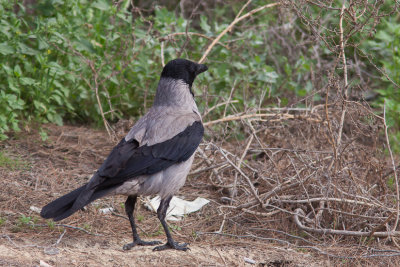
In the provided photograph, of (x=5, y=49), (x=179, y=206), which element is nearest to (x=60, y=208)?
(x=179, y=206)

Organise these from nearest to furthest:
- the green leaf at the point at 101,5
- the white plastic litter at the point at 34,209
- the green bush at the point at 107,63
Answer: the white plastic litter at the point at 34,209 → the green bush at the point at 107,63 → the green leaf at the point at 101,5

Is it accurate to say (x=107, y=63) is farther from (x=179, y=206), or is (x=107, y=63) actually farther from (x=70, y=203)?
(x=70, y=203)

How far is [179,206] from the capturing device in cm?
553

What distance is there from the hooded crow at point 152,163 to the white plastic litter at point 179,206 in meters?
0.69

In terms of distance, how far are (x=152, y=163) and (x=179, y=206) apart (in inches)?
47.0

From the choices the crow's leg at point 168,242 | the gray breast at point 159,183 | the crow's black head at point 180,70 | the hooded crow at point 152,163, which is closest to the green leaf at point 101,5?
the crow's black head at point 180,70

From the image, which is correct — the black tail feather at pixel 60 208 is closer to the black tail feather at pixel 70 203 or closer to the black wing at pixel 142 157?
the black tail feather at pixel 70 203

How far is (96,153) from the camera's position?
6496mm

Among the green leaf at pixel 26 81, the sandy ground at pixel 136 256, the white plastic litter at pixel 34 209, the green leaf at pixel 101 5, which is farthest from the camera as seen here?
the green leaf at pixel 101 5

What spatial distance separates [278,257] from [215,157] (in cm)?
192

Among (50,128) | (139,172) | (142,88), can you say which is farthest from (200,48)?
(139,172)

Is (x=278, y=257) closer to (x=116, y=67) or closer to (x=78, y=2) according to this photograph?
(x=116, y=67)

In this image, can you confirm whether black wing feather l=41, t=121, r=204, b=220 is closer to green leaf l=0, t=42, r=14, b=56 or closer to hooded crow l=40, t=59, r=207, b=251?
hooded crow l=40, t=59, r=207, b=251

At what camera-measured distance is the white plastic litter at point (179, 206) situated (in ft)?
17.6
